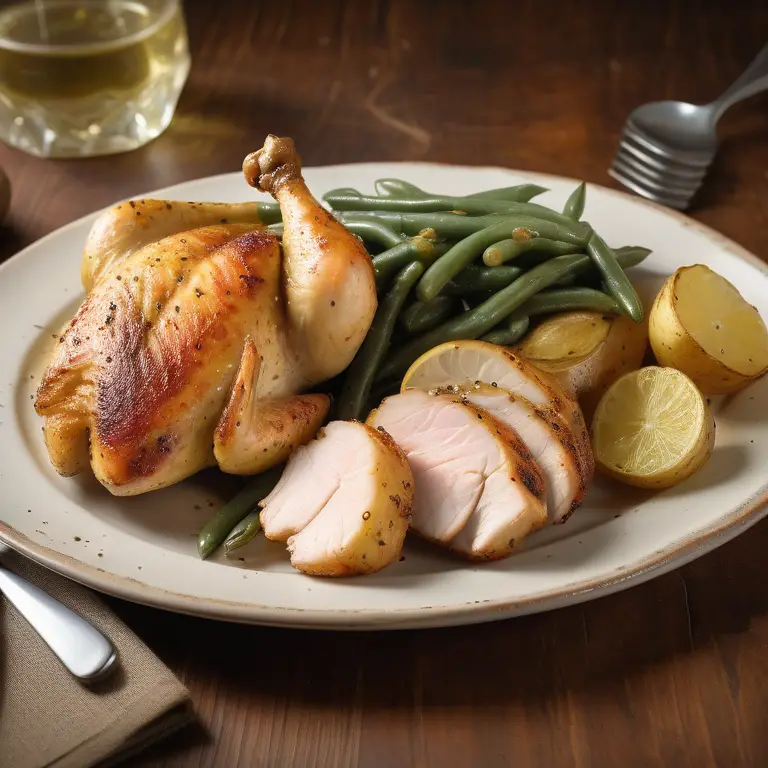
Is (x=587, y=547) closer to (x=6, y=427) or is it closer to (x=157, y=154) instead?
(x=6, y=427)

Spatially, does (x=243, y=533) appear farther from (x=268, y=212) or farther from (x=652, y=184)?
(x=652, y=184)

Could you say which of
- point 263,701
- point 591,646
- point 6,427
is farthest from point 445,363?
point 6,427

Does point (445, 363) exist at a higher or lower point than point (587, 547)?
higher

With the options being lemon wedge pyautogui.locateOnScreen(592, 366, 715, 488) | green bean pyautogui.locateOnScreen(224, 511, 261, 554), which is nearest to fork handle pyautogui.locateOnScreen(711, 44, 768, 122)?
lemon wedge pyautogui.locateOnScreen(592, 366, 715, 488)

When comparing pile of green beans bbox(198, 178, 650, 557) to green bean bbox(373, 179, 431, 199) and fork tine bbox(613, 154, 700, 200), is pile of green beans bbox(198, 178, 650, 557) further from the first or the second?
fork tine bbox(613, 154, 700, 200)

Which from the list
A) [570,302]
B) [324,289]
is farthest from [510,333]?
[324,289]

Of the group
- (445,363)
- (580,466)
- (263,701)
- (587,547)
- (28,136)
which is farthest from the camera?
(28,136)

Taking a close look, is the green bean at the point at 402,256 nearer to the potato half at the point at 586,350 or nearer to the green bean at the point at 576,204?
the potato half at the point at 586,350
